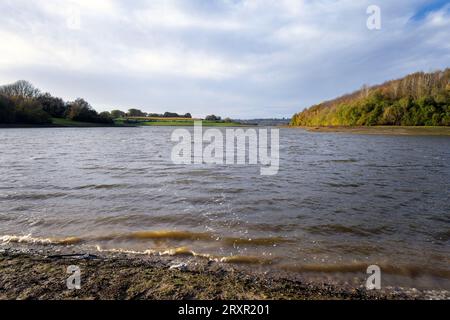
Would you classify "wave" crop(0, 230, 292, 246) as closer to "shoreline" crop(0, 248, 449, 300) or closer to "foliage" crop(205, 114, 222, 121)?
"shoreline" crop(0, 248, 449, 300)

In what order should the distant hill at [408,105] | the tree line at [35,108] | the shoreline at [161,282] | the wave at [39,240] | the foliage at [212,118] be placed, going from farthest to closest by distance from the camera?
1. the foliage at [212,118]
2. the tree line at [35,108]
3. the distant hill at [408,105]
4. the wave at [39,240]
5. the shoreline at [161,282]

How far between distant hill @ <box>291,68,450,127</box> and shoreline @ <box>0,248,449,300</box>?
257ft

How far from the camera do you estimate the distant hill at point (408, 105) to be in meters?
66.4

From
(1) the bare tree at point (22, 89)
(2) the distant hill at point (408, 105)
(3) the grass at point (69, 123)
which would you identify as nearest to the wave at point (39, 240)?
(2) the distant hill at point (408, 105)

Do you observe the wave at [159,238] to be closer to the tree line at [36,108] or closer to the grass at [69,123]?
the tree line at [36,108]

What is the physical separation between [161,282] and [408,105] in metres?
84.8

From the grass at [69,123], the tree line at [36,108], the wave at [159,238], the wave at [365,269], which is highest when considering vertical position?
the tree line at [36,108]

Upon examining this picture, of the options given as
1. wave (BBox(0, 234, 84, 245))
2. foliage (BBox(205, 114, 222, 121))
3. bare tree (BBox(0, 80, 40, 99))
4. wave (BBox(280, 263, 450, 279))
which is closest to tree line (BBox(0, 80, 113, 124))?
bare tree (BBox(0, 80, 40, 99))

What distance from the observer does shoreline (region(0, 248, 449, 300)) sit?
3434 mm

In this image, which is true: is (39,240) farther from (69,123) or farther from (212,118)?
(212,118)

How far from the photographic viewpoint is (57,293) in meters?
3.38

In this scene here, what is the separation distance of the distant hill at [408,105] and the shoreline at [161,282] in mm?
78306

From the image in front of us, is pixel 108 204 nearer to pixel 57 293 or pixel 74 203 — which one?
pixel 74 203

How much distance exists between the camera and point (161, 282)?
12.2ft
